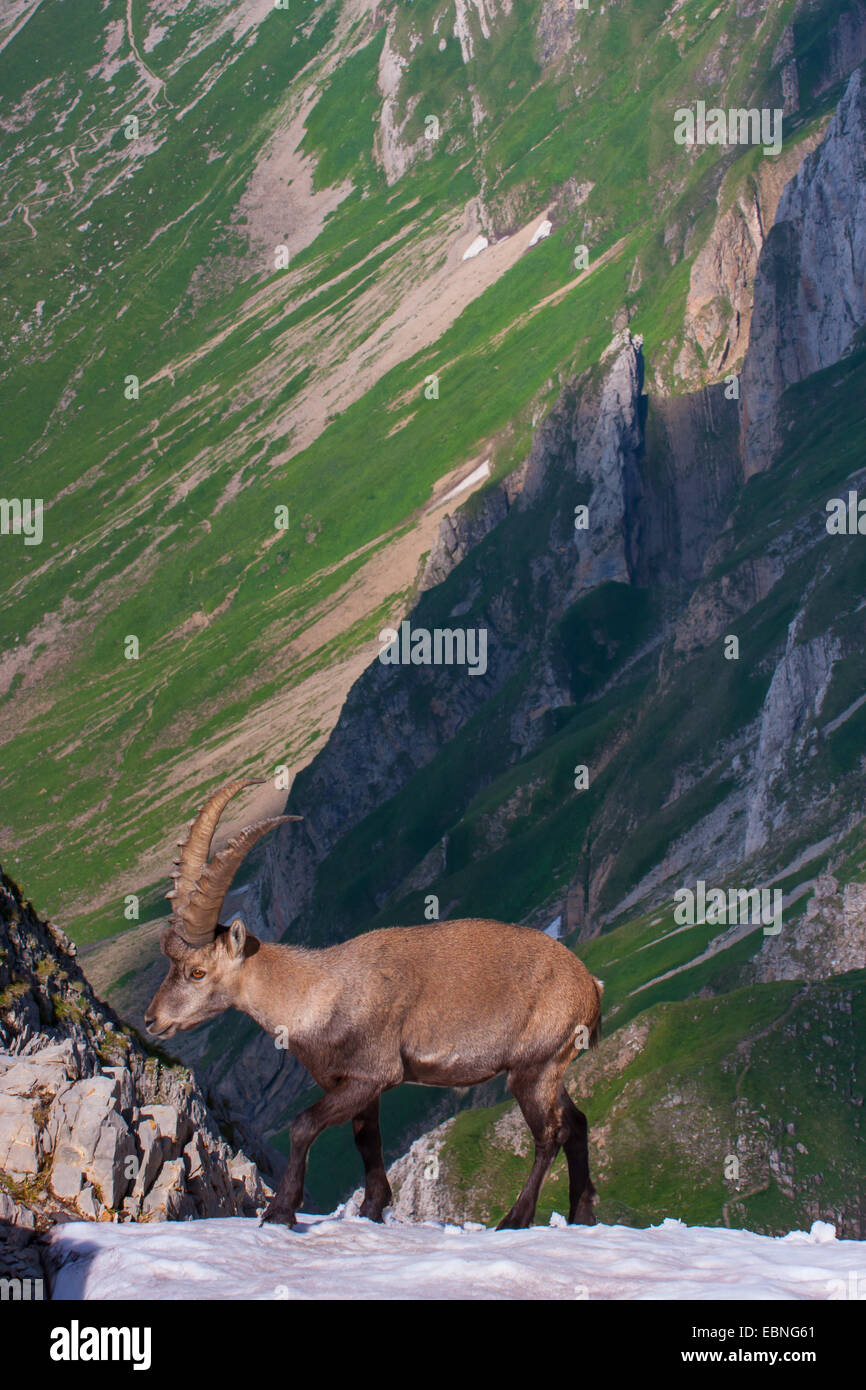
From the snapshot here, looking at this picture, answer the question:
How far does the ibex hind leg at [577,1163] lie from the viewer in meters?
17.2

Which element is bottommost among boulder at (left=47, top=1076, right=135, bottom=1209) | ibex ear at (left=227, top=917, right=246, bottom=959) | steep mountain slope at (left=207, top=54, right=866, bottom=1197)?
boulder at (left=47, top=1076, right=135, bottom=1209)

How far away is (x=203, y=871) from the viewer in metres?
16.3

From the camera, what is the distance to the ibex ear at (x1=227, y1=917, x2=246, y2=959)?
1642cm

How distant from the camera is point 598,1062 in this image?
202 feet

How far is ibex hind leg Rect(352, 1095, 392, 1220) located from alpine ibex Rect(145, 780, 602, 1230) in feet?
0.08

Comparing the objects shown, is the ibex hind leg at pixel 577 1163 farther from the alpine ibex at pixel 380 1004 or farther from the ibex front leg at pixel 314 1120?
the ibex front leg at pixel 314 1120

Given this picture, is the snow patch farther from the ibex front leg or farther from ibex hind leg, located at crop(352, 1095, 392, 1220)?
ibex hind leg, located at crop(352, 1095, 392, 1220)

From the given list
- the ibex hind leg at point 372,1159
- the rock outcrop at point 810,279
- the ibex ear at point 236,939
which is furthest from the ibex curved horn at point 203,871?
the rock outcrop at point 810,279

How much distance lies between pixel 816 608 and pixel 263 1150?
232 feet

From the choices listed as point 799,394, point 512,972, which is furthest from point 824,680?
point 512,972

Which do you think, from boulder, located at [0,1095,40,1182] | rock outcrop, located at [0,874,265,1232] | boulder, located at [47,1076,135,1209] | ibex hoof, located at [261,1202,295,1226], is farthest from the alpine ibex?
boulder, located at [0,1095,40,1182]

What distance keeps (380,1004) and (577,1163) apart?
3359 millimetres
